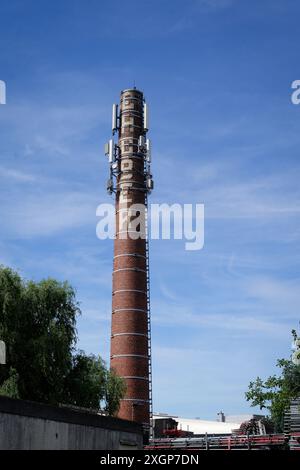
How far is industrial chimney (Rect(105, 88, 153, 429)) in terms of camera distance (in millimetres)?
50438

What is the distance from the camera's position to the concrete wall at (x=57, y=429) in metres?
16.6

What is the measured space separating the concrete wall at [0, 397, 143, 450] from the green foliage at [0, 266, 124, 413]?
12.4 metres

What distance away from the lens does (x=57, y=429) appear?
18.3 m

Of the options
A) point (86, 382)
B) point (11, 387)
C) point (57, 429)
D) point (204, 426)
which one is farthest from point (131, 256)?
point (57, 429)

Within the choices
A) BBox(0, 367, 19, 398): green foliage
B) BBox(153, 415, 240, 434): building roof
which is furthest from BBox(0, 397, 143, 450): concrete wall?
BBox(153, 415, 240, 434): building roof

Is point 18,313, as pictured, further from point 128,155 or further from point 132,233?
point 128,155

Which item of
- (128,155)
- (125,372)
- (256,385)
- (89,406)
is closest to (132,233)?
(128,155)

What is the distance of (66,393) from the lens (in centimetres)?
3681

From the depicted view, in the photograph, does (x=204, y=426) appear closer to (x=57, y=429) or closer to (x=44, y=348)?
(x=44, y=348)

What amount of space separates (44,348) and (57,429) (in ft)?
55.1

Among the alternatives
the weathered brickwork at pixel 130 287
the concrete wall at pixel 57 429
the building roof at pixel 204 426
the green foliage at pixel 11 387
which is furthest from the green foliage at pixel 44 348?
the building roof at pixel 204 426

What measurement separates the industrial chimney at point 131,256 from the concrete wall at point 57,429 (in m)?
28.7
